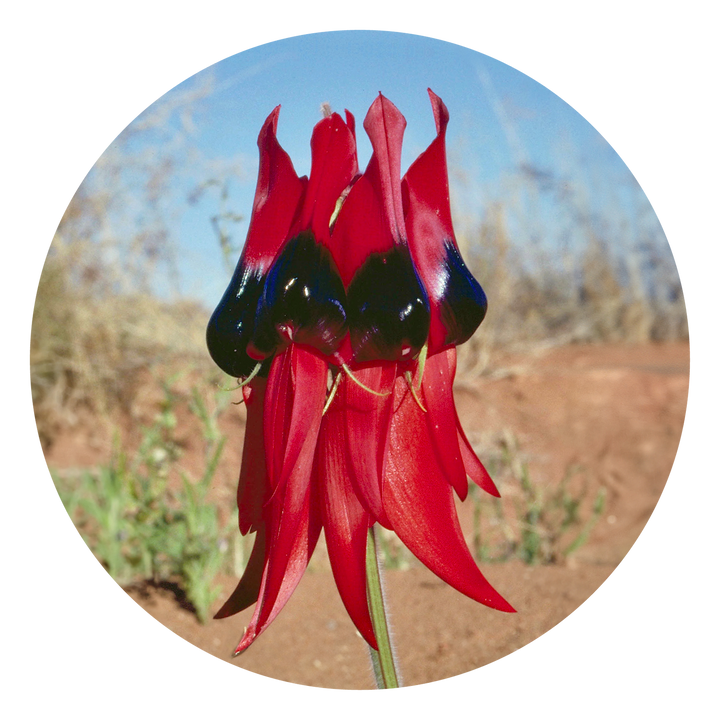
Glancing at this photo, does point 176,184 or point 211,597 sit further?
point 211,597

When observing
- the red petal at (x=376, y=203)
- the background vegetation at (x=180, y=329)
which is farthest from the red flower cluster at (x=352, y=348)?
the background vegetation at (x=180, y=329)

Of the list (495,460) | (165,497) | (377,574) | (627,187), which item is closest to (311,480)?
(377,574)

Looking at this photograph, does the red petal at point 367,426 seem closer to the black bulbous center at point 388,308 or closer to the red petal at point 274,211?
the black bulbous center at point 388,308

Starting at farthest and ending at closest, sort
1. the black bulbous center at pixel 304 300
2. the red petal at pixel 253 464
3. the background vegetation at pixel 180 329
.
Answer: the background vegetation at pixel 180 329 < the red petal at pixel 253 464 < the black bulbous center at pixel 304 300

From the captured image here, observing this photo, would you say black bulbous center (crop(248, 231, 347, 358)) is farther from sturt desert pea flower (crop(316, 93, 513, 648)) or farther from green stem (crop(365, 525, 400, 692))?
green stem (crop(365, 525, 400, 692))

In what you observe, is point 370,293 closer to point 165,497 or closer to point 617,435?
point 617,435

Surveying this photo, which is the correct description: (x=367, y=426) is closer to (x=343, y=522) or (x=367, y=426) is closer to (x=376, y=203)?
(x=343, y=522)

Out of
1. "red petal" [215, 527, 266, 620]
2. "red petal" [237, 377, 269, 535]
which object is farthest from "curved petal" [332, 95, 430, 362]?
"red petal" [215, 527, 266, 620]
